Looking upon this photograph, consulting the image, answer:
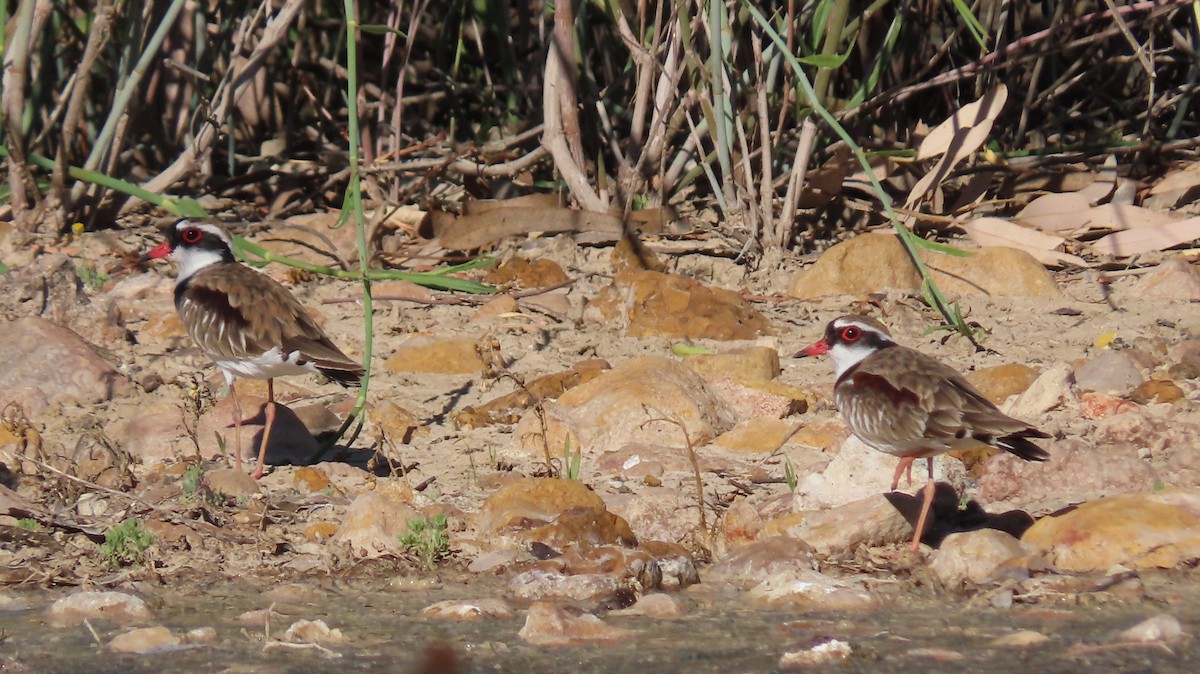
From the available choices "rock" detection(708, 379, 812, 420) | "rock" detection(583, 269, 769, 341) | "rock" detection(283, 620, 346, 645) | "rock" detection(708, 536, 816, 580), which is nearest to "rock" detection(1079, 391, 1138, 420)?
"rock" detection(708, 379, 812, 420)

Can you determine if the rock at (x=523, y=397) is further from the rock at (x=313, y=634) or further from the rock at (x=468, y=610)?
the rock at (x=313, y=634)

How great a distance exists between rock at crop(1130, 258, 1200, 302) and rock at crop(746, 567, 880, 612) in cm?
337

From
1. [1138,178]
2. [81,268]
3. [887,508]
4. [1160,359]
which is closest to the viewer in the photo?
[887,508]

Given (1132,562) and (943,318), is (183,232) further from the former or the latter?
(1132,562)

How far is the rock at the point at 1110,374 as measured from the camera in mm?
5988

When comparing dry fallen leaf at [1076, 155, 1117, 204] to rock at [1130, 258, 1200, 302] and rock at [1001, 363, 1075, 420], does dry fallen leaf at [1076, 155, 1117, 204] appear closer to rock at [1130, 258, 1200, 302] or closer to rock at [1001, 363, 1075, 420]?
rock at [1130, 258, 1200, 302]

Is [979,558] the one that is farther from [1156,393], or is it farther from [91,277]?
[91,277]

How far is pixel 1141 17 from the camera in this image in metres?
7.66

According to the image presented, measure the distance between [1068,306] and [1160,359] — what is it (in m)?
0.81

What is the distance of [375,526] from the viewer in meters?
4.80

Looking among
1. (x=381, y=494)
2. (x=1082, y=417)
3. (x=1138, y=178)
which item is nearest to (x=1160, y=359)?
(x=1082, y=417)

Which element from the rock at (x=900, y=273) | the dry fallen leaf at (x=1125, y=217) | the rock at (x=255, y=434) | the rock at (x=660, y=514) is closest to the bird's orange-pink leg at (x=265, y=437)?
the rock at (x=255, y=434)

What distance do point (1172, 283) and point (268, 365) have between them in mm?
4119

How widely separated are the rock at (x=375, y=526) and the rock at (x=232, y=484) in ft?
1.61
